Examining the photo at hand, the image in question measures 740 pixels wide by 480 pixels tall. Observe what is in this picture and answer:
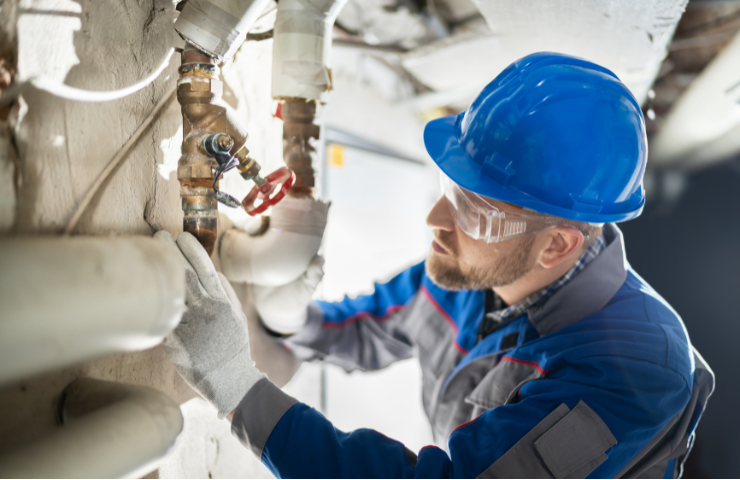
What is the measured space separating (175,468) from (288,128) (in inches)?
26.5

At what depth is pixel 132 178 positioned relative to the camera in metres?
0.67

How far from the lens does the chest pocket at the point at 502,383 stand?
0.86 meters

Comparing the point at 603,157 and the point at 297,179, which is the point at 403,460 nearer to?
the point at 297,179

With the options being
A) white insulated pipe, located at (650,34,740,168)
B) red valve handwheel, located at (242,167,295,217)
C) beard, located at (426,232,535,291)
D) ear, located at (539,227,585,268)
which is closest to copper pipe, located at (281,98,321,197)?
red valve handwheel, located at (242,167,295,217)

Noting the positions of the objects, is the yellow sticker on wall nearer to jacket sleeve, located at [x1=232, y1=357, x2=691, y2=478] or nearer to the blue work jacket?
the blue work jacket

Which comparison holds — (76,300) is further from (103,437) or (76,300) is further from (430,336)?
(430,336)

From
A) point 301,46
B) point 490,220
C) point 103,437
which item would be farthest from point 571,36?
point 103,437

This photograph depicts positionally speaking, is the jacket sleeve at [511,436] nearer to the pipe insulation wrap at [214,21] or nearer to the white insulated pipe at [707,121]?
the pipe insulation wrap at [214,21]

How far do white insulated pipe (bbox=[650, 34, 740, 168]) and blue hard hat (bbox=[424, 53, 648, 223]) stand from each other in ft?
2.15

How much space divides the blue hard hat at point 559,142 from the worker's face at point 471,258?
150 millimetres

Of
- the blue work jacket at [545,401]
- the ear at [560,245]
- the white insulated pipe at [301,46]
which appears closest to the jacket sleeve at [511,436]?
the blue work jacket at [545,401]

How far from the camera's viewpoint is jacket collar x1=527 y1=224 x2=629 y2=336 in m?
0.94

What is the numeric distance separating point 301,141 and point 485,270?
504mm

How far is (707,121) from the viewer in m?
1.52
